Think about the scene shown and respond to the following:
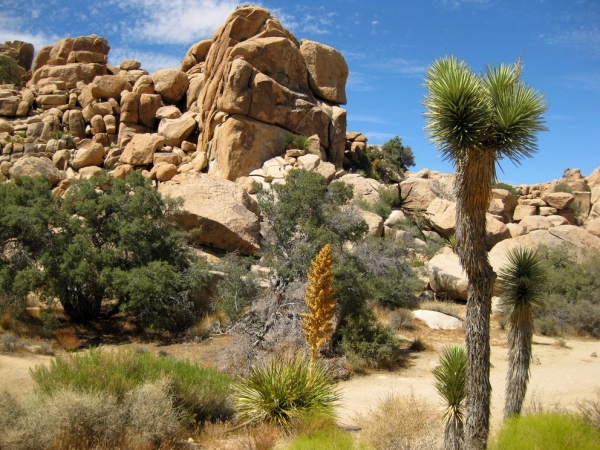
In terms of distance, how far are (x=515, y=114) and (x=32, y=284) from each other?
12.6m

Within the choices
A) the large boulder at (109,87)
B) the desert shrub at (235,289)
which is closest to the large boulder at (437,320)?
the desert shrub at (235,289)

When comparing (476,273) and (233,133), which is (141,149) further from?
(476,273)

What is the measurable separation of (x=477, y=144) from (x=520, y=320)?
10.4 feet

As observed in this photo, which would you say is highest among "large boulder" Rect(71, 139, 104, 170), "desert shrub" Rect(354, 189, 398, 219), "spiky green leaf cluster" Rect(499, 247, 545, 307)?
"large boulder" Rect(71, 139, 104, 170)

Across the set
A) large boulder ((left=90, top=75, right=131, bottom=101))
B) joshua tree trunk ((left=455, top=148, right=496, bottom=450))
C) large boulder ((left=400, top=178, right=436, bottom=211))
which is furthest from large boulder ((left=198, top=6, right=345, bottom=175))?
joshua tree trunk ((left=455, top=148, right=496, bottom=450))

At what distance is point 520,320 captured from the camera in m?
8.30

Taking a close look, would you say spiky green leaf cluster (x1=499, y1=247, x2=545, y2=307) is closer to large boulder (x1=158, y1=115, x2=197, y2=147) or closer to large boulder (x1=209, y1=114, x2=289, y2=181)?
large boulder (x1=209, y1=114, x2=289, y2=181)

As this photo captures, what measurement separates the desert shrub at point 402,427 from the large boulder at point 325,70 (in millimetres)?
27030

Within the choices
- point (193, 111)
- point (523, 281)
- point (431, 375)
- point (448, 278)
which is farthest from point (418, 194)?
point (523, 281)

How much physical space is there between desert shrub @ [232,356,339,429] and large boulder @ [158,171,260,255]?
10.2 metres

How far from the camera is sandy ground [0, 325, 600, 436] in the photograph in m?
11.1

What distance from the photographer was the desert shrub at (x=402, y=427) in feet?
26.4

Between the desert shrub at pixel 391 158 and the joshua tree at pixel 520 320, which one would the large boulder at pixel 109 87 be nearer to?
the desert shrub at pixel 391 158

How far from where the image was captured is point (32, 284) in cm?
1412
